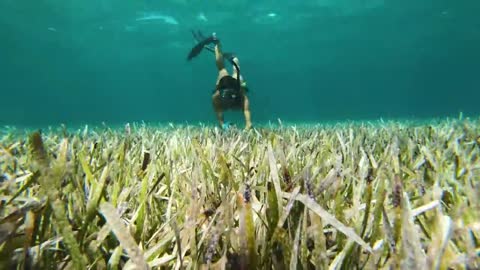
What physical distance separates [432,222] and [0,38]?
195 feet

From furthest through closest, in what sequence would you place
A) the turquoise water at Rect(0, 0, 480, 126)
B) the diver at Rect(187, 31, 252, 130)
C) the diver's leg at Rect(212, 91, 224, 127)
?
the turquoise water at Rect(0, 0, 480, 126) < the diver's leg at Rect(212, 91, 224, 127) < the diver at Rect(187, 31, 252, 130)

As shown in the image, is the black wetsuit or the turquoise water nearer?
the black wetsuit

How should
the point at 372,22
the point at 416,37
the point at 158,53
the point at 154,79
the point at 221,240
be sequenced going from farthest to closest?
the point at 154,79 → the point at 158,53 → the point at 416,37 → the point at 372,22 → the point at 221,240

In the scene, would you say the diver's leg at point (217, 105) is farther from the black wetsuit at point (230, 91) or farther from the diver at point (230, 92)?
the black wetsuit at point (230, 91)

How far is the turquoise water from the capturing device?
33906 millimetres

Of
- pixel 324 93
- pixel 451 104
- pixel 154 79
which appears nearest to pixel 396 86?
pixel 324 93

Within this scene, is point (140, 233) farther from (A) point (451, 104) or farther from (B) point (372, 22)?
(A) point (451, 104)

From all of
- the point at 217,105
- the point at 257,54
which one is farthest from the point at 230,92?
the point at 257,54

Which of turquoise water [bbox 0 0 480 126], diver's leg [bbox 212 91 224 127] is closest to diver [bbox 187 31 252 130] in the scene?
diver's leg [bbox 212 91 224 127]

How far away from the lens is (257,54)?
189 feet

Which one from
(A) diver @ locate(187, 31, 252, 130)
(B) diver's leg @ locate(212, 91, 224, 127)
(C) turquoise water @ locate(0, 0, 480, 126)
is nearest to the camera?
(A) diver @ locate(187, 31, 252, 130)

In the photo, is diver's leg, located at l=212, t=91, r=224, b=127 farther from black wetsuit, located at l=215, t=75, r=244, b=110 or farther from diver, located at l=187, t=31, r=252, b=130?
black wetsuit, located at l=215, t=75, r=244, b=110

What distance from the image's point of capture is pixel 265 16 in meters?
35.6

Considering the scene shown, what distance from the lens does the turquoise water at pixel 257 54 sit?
33.9 m
